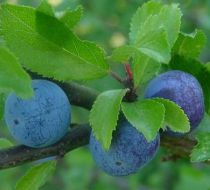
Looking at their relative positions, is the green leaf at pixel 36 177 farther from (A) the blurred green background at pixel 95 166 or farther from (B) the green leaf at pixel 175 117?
(A) the blurred green background at pixel 95 166

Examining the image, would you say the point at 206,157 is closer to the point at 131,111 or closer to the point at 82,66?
the point at 131,111

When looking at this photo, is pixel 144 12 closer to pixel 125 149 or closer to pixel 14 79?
pixel 125 149

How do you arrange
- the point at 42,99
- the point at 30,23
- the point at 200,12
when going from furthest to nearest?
the point at 200,12 < the point at 42,99 < the point at 30,23

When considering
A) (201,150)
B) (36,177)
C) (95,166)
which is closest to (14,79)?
(36,177)

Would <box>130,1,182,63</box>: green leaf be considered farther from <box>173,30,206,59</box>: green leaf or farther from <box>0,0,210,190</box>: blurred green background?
<box>0,0,210,190</box>: blurred green background

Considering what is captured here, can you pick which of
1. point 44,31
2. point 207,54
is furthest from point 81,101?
point 207,54

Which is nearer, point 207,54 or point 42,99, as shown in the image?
point 42,99
